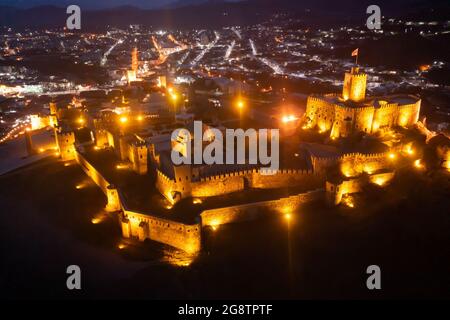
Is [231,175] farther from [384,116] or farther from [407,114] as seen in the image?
[407,114]

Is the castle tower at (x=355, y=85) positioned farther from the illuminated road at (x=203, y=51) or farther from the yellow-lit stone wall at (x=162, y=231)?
the illuminated road at (x=203, y=51)

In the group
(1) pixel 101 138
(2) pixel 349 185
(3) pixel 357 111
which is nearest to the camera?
(2) pixel 349 185

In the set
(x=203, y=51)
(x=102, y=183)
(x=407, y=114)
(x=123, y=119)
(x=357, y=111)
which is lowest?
(x=102, y=183)

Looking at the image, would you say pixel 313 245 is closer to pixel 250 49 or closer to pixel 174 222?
pixel 174 222

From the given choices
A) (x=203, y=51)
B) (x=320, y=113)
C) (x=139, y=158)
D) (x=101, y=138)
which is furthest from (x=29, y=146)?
(x=203, y=51)

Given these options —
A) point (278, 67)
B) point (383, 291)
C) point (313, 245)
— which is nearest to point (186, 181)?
point (313, 245)

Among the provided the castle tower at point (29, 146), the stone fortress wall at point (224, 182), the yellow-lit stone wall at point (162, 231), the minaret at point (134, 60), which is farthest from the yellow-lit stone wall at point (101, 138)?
the minaret at point (134, 60)

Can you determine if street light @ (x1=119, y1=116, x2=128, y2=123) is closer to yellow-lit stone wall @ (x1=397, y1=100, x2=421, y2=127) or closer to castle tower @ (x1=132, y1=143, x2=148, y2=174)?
castle tower @ (x1=132, y1=143, x2=148, y2=174)
